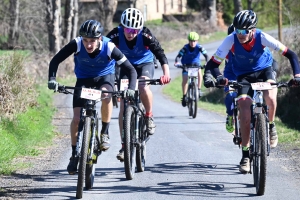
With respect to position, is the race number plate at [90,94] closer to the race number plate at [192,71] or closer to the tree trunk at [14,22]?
the race number plate at [192,71]

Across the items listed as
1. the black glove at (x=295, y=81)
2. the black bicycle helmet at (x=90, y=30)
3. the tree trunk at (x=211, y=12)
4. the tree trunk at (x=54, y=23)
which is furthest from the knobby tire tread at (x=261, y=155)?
the tree trunk at (x=211, y=12)

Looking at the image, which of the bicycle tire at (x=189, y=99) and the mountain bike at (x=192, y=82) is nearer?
the bicycle tire at (x=189, y=99)

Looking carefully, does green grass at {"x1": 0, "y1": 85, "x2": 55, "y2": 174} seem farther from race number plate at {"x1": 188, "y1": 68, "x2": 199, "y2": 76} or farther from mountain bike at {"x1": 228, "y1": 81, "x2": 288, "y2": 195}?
race number plate at {"x1": 188, "y1": 68, "x2": 199, "y2": 76}

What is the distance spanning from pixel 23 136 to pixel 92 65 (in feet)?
12.7

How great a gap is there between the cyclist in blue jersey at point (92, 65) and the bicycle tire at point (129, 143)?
0.26 meters

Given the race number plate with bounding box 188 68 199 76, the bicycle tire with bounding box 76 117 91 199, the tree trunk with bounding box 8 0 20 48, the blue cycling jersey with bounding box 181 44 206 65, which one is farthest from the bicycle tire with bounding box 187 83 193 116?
the tree trunk with bounding box 8 0 20 48

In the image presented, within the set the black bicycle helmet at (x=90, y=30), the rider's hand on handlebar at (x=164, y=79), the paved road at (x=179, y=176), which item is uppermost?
the black bicycle helmet at (x=90, y=30)

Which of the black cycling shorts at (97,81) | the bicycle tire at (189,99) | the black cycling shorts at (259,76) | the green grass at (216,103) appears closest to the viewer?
the black cycling shorts at (97,81)

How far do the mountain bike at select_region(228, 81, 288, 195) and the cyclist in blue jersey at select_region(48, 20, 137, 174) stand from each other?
1.38 metres

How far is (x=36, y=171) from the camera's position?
884 cm

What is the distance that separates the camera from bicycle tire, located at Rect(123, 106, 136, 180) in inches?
306

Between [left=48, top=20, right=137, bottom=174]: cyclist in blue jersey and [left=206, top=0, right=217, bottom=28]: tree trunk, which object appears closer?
[left=48, top=20, right=137, bottom=174]: cyclist in blue jersey

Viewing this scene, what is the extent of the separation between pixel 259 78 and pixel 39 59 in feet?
67.1

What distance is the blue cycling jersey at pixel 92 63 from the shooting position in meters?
7.70
